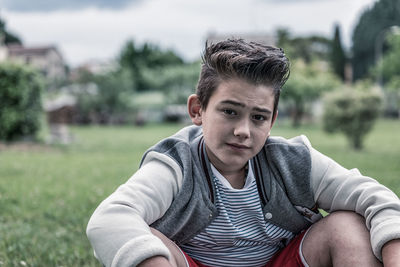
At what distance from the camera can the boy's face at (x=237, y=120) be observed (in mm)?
1896


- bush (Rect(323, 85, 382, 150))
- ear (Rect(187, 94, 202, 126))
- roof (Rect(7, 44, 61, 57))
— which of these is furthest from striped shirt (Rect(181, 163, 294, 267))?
roof (Rect(7, 44, 61, 57))

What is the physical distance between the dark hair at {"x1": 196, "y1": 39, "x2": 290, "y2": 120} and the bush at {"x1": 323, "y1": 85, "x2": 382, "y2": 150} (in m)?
10.5

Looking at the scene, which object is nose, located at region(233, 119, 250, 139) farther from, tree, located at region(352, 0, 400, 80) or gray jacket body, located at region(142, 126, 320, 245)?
tree, located at region(352, 0, 400, 80)

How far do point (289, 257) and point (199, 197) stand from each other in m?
0.47

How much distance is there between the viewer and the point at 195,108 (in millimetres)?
2109

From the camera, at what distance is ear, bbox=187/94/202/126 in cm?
210

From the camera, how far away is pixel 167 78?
3628 centimetres

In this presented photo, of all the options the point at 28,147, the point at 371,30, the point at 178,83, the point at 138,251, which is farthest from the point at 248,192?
the point at 178,83

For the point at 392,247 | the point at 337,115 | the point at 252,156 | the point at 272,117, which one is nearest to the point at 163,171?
the point at 252,156

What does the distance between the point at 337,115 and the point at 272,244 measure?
10.6m

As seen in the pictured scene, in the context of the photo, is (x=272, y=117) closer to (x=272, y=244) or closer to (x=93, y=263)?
(x=272, y=244)

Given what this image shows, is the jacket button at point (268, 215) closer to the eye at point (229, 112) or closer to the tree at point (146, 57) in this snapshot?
the eye at point (229, 112)

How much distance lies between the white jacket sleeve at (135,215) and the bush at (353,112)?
1087 cm

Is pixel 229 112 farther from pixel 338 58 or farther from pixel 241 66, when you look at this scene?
pixel 338 58
